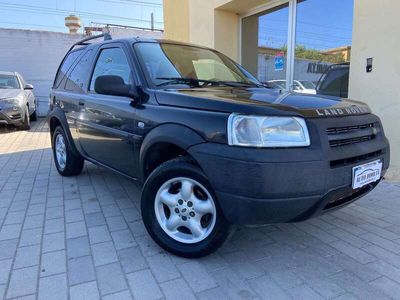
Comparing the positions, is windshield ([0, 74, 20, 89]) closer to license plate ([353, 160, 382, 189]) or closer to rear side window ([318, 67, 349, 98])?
rear side window ([318, 67, 349, 98])

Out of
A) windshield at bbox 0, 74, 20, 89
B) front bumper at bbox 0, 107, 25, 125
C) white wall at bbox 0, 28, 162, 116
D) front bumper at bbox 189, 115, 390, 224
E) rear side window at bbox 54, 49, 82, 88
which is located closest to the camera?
front bumper at bbox 189, 115, 390, 224

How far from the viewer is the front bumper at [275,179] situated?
2152mm

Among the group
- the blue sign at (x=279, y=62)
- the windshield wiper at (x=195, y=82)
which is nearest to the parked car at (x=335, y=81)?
the blue sign at (x=279, y=62)

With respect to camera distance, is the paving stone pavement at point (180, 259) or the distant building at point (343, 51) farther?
the distant building at point (343, 51)

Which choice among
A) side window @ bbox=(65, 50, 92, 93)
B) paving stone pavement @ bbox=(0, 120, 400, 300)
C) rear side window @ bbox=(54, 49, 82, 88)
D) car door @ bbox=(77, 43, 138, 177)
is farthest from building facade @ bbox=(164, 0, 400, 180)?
rear side window @ bbox=(54, 49, 82, 88)

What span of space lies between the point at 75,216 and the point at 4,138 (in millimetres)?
6817

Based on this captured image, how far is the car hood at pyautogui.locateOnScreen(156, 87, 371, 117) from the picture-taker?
2299mm

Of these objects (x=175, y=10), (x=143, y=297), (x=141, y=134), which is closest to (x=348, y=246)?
(x=143, y=297)

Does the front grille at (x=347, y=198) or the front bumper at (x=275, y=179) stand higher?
the front bumper at (x=275, y=179)

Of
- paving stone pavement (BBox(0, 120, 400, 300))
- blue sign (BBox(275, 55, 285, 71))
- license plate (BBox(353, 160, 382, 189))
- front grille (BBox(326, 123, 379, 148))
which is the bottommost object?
paving stone pavement (BBox(0, 120, 400, 300))

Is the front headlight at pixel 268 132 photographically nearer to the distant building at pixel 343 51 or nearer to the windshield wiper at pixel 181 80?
the windshield wiper at pixel 181 80

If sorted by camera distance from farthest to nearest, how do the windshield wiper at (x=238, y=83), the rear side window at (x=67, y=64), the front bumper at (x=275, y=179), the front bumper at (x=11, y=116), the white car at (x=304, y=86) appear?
1. the front bumper at (x=11, y=116)
2. the white car at (x=304, y=86)
3. the rear side window at (x=67, y=64)
4. the windshield wiper at (x=238, y=83)
5. the front bumper at (x=275, y=179)

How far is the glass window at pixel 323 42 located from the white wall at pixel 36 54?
1133 centimetres

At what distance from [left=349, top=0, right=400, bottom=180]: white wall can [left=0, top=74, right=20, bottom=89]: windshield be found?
32.5 ft
